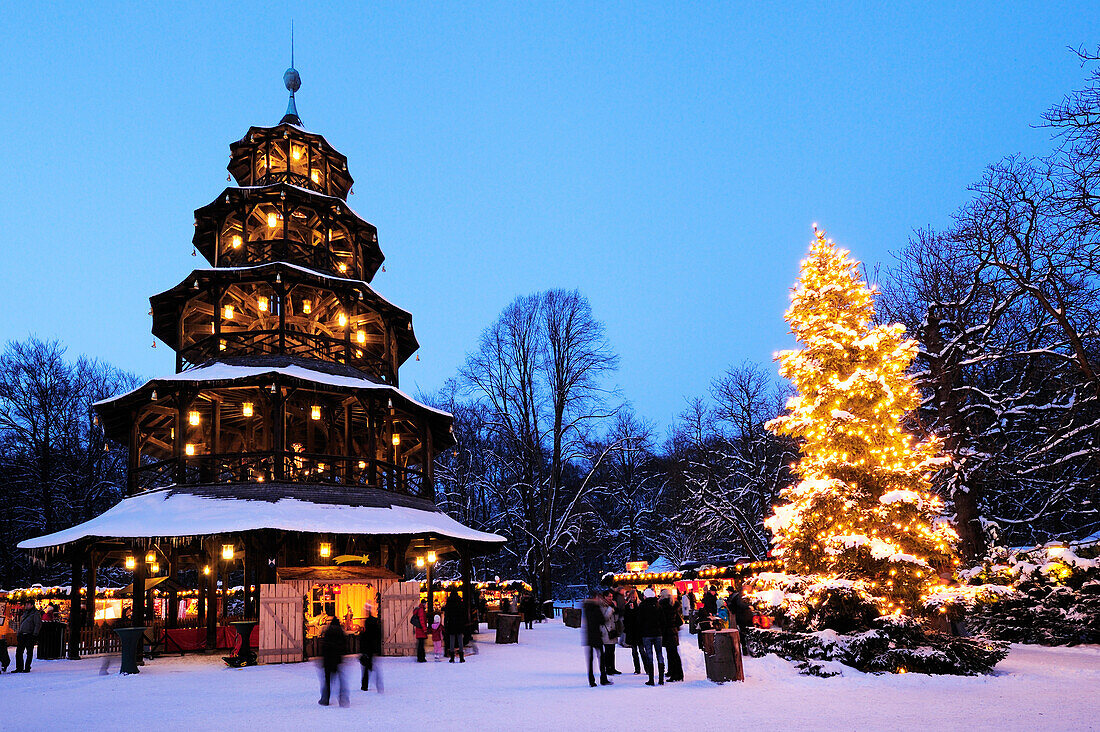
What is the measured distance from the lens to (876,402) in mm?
16031

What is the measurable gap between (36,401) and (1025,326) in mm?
45510

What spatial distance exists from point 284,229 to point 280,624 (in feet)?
46.4

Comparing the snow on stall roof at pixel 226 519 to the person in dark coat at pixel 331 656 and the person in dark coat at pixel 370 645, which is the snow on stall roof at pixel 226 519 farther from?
→ the person in dark coat at pixel 331 656

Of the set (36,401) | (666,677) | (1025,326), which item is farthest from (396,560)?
(36,401)

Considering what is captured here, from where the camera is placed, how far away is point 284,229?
27.4m

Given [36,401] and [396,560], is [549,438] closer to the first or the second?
[396,560]

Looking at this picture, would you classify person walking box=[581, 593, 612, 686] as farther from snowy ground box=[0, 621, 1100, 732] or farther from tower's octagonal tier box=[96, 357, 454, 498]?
tower's octagonal tier box=[96, 357, 454, 498]

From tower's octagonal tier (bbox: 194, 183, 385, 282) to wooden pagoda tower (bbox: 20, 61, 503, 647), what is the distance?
0.07 m

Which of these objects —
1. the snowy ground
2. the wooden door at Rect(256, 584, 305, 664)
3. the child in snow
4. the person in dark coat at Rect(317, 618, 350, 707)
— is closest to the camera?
the snowy ground

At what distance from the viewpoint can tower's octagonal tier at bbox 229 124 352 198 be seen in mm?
30078

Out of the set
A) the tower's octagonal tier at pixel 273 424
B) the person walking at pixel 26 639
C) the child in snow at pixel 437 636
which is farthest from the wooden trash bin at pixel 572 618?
the person walking at pixel 26 639

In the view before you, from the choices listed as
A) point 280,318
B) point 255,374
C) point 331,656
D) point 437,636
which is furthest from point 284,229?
point 331,656

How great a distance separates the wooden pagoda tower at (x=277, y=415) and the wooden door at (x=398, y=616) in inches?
27.4

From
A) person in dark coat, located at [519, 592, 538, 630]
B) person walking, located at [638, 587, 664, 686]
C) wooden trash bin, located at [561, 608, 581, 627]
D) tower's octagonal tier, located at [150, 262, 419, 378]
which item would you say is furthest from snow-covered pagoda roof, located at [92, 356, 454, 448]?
person walking, located at [638, 587, 664, 686]
